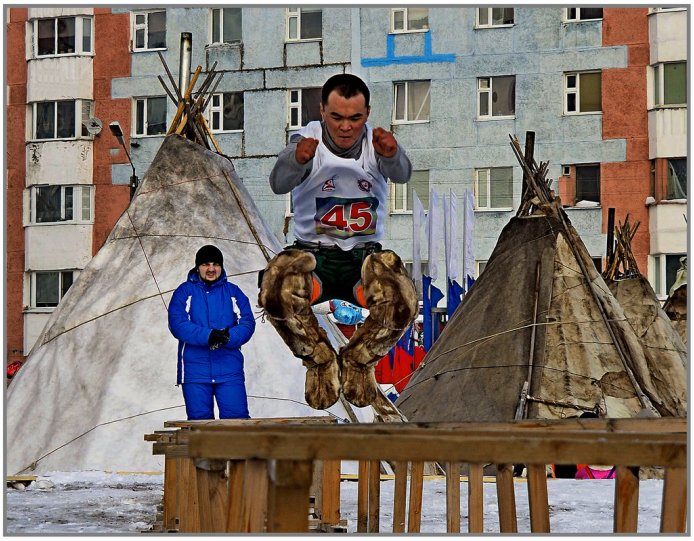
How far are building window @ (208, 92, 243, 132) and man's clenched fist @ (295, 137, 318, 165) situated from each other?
8344 millimetres

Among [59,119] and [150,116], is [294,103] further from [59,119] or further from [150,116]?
[59,119]

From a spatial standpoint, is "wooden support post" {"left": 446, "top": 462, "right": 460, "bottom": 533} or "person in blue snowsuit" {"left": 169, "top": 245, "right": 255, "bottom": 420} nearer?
"wooden support post" {"left": 446, "top": 462, "right": 460, "bottom": 533}

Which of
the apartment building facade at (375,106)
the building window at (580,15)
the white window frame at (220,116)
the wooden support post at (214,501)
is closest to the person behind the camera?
the wooden support post at (214,501)

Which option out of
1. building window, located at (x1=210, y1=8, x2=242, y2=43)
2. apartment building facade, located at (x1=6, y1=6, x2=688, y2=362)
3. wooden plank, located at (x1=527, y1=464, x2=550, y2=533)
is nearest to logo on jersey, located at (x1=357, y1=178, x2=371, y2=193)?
wooden plank, located at (x1=527, y1=464, x2=550, y2=533)

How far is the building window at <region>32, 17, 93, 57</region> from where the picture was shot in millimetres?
12695

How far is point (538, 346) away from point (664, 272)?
7310mm

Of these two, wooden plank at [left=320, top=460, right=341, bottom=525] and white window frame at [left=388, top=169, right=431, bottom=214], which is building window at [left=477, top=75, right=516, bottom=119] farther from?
wooden plank at [left=320, top=460, right=341, bottom=525]

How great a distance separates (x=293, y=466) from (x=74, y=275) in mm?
12482

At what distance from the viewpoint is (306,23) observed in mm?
16484

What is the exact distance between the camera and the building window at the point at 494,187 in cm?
1909

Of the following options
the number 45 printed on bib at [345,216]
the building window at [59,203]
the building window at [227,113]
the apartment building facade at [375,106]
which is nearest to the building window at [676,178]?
the apartment building facade at [375,106]

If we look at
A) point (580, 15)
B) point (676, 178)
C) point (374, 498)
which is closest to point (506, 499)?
point (374, 498)

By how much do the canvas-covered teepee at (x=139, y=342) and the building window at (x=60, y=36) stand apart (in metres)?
1.66

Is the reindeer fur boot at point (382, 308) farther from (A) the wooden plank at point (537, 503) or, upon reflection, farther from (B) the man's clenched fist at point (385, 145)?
(A) the wooden plank at point (537, 503)
